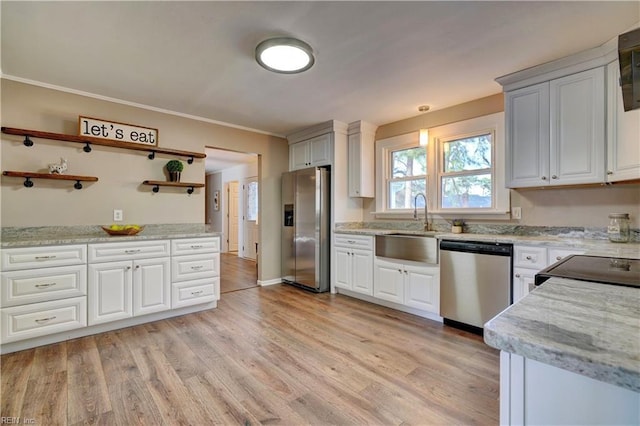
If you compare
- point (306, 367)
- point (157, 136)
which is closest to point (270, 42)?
point (157, 136)

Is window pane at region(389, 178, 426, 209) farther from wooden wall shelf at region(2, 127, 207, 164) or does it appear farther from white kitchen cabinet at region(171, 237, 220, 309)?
wooden wall shelf at region(2, 127, 207, 164)

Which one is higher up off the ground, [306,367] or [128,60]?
[128,60]

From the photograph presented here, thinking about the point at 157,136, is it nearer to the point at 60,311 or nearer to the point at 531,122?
the point at 60,311

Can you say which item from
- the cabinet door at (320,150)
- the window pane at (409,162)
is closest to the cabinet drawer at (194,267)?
the cabinet door at (320,150)

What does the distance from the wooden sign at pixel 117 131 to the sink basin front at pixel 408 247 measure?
9.23 ft

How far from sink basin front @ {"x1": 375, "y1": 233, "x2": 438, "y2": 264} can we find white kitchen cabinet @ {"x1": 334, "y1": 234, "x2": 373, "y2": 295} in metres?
0.19

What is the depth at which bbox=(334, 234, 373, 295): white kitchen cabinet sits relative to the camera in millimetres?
→ 3605

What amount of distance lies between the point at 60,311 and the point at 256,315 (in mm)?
1649

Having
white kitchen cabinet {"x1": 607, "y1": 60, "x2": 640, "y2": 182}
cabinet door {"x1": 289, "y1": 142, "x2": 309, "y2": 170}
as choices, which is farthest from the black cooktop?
cabinet door {"x1": 289, "y1": 142, "x2": 309, "y2": 170}

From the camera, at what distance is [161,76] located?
268cm

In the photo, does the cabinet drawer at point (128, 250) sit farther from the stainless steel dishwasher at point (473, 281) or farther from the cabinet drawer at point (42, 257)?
the stainless steel dishwasher at point (473, 281)

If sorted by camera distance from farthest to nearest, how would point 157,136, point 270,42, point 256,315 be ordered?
point 157,136
point 256,315
point 270,42

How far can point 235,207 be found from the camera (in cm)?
799

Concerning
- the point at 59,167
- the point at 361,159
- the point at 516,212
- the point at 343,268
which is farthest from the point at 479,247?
the point at 59,167
